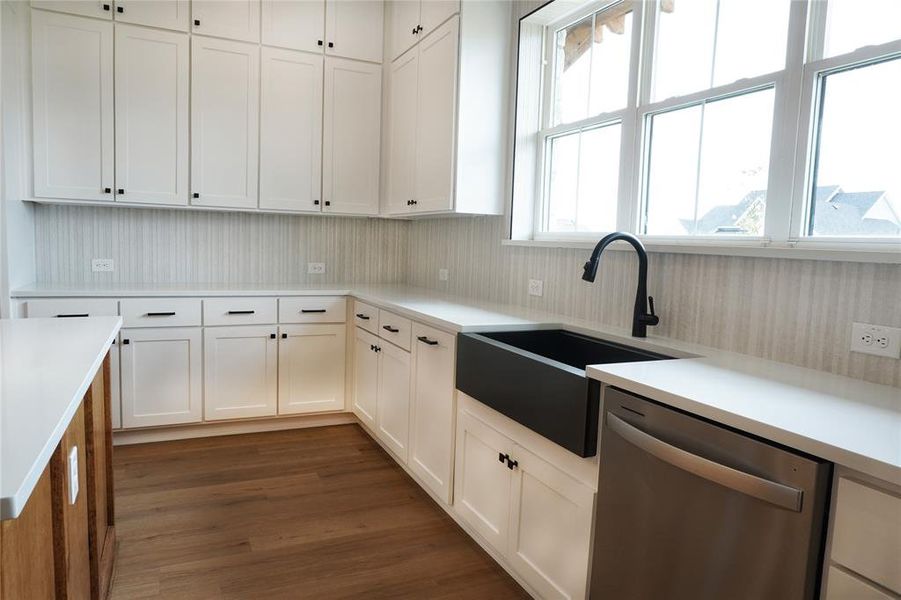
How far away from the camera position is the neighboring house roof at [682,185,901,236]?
1593mm

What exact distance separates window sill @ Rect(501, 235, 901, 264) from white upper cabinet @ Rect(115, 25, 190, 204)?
265cm

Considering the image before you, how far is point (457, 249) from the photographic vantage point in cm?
368

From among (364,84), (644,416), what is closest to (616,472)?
(644,416)

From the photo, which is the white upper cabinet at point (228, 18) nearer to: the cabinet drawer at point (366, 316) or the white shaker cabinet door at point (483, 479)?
the cabinet drawer at point (366, 316)

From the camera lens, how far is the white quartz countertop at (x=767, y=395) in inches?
40.5

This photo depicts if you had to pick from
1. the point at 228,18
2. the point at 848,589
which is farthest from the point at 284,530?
the point at 228,18

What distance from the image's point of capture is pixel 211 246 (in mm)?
3951

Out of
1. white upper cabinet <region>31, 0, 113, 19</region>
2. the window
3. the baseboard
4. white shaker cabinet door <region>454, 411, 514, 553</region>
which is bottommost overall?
the baseboard

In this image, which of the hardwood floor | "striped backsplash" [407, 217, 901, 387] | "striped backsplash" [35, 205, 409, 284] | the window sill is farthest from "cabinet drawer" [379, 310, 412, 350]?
"striped backsplash" [35, 205, 409, 284]

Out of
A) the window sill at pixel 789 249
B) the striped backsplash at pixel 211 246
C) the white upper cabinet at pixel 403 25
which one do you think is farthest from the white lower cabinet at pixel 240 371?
the window sill at pixel 789 249

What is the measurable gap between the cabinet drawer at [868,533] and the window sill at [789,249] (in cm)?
76

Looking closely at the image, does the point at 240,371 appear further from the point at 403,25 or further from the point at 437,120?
the point at 403,25

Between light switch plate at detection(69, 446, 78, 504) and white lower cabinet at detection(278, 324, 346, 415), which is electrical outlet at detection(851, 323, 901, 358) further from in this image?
white lower cabinet at detection(278, 324, 346, 415)

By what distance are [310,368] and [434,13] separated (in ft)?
7.23
